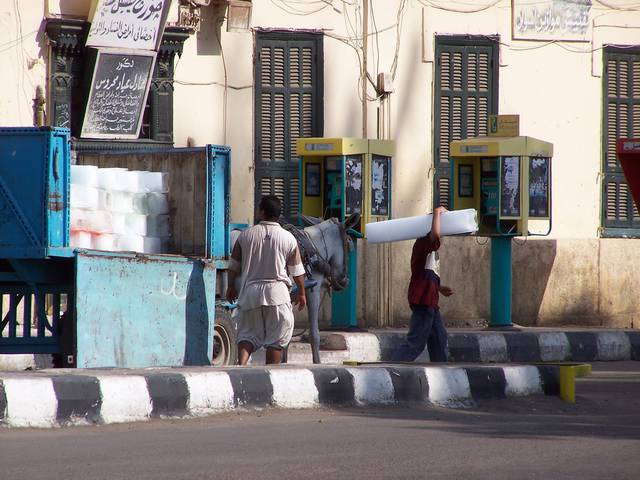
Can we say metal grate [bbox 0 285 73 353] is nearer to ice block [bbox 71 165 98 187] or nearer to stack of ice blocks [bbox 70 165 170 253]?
stack of ice blocks [bbox 70 165 170 253]

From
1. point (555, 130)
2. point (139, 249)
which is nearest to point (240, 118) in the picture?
point (555, 130)

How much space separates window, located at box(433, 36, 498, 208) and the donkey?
159 inches

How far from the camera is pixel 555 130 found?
17.9 meters

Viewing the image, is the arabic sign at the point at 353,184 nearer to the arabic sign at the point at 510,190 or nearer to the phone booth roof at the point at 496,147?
the phone booth roof at the point at 496,147

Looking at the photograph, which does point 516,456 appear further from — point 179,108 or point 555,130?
point 555,130

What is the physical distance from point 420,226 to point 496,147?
13.5ft

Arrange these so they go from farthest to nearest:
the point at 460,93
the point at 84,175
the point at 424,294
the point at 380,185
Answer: the point at 460,93
the point at 380,185
the point at 424,294
the point at 84,175

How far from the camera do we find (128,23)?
15.3m

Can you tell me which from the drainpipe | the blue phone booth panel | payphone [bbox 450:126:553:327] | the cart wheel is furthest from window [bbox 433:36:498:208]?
the blue phone booth panel

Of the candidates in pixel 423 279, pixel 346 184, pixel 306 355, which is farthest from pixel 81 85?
pixel 423 279

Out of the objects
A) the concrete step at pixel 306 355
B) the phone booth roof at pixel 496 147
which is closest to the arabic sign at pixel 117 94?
the concrete step at pixel 306 355

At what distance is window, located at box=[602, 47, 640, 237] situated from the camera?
18219mm

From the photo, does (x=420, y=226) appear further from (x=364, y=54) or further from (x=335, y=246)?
(x=364, y=54)

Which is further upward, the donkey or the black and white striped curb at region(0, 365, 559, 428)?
the donkey
